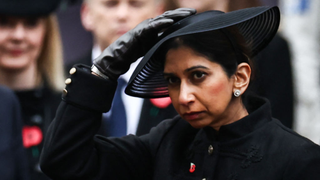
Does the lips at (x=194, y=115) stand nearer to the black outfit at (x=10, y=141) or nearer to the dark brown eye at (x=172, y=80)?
the dark brown eye at (x=172, y=80)

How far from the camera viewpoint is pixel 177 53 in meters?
2.03

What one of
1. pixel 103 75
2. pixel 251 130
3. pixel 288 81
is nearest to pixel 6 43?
pixel 103 75

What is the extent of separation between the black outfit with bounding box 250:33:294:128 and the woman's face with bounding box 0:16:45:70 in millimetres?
1992

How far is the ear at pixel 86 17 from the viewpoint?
4.25 meters

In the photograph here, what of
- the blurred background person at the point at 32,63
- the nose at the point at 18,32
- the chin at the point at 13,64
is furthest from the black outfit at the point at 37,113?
the nose at the point at 18,32

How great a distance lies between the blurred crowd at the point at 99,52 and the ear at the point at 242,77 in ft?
4.27

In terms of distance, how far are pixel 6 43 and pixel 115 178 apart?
226cm

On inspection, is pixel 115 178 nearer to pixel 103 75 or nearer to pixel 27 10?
pixel 103 75

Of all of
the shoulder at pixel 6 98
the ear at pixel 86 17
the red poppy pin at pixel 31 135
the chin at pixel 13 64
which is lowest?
the red poppy pin at pixel 31 135

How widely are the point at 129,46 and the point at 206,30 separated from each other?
47 centimetres

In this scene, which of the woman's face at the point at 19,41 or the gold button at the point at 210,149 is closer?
the gold button at the point at 210,149

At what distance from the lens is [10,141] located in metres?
3.06

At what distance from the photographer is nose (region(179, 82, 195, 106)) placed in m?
1.97

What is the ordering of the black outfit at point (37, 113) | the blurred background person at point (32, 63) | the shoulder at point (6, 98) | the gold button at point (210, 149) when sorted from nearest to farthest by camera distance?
the gold button at point (210, 149), the shoulder at point (6, 98), the black outfit at point (37, 113), the blurred background person at point (32, 63)
